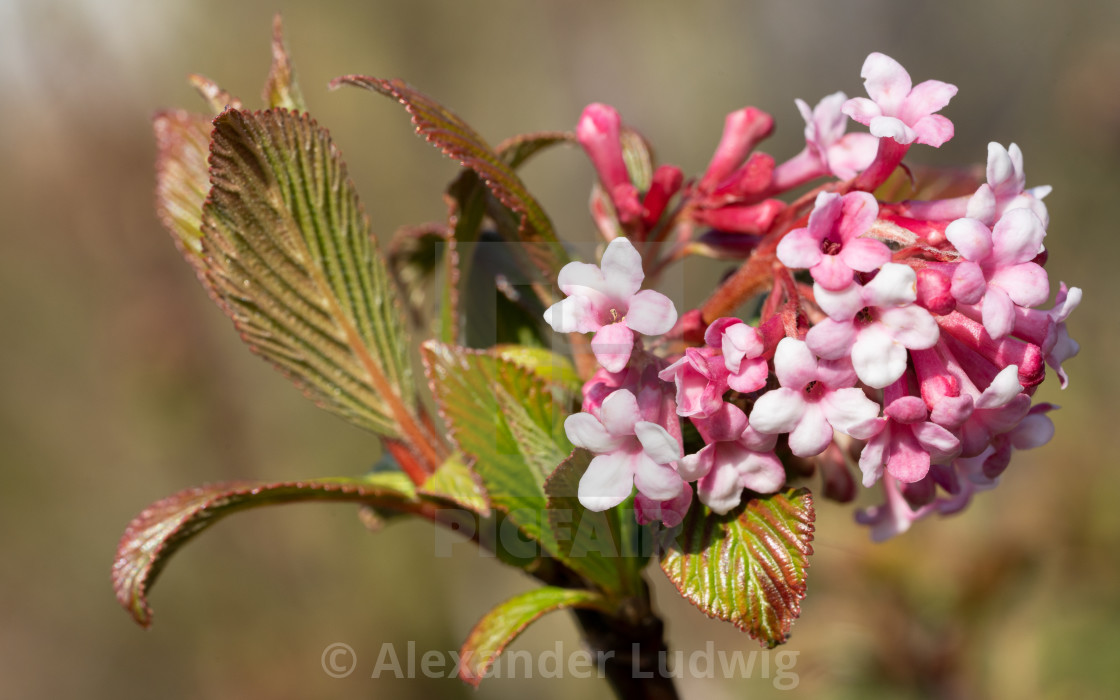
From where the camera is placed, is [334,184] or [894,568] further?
[894,568]

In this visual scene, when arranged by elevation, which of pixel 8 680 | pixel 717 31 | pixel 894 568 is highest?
pixel 717 31

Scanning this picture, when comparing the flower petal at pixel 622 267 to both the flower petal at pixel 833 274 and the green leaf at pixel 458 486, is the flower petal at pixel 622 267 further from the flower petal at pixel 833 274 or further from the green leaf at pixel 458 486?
the green leaf at pixel 458 486

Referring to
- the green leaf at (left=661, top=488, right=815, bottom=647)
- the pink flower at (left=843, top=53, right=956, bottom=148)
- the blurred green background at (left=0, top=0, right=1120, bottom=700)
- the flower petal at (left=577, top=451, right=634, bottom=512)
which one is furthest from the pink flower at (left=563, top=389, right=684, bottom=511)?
the blurred green background at (left=0, top=0, right=1120, bottom=700)

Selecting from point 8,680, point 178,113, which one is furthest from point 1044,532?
point 8,680

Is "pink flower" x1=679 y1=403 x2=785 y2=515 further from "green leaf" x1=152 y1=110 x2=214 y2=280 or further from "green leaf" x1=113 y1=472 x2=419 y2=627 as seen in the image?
"green leaf" x1=152 y1=110 x2=214 y2=280

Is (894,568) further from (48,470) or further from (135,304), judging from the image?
(48,470)

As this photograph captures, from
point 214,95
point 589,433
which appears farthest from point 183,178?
point 589,433

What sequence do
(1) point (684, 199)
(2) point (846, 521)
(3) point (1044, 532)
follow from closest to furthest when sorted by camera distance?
(1) point (684, 199), (3) point (1044, 532), (2) point (846, 521)
